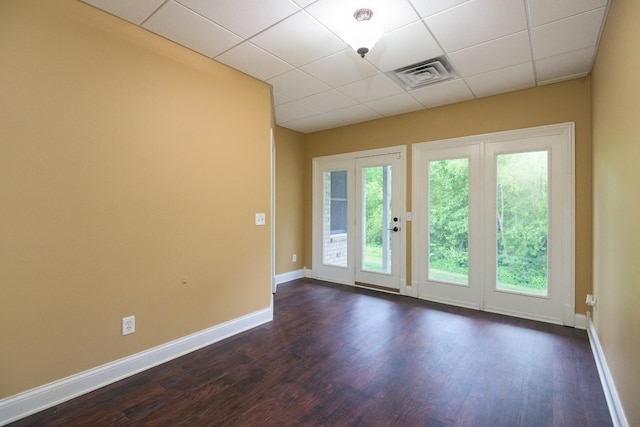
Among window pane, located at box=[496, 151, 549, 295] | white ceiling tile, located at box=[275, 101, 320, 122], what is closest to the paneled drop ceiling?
white ceiling tile, located at box=[275, 101, 320, 122]

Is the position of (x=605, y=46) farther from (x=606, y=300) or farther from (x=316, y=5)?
(x=316, y=5)

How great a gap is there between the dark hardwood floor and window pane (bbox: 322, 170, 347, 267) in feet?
6.13

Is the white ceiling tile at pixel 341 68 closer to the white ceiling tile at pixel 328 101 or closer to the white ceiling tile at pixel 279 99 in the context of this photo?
the white ceiling tile at pixel 328 101

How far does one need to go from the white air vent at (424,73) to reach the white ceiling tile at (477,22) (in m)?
0.33

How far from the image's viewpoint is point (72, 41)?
197 centimetres

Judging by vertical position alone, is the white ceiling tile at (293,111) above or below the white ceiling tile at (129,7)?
above

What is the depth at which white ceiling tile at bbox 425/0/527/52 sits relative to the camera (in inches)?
80.6

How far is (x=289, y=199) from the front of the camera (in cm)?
518

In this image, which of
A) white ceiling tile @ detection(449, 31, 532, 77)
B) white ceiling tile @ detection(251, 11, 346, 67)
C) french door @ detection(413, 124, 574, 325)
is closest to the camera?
white ceiling tile @ detection(251, 11, 346, 67)

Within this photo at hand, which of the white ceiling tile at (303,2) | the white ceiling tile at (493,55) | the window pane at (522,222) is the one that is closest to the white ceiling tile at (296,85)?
the white ceiling tile at (303,2)

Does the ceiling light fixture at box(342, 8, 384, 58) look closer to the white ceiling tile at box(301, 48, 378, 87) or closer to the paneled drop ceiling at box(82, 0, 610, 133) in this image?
the paneled drop ceiling at box(82, 0, 610, 133)

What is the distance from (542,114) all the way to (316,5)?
2.78 metres

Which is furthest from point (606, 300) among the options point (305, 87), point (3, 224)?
point (3, 224)

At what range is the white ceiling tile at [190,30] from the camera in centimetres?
214
